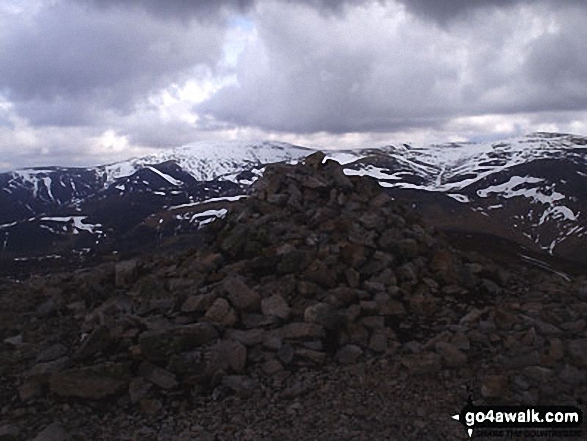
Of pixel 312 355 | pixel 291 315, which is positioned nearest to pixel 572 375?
pixel 312 355

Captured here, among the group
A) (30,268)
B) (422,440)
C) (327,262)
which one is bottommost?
(30,268)

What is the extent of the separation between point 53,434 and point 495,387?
8478 millimetres

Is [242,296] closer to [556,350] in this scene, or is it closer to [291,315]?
[291,315]

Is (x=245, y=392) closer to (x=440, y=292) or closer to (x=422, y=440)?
(x=422, y=440)

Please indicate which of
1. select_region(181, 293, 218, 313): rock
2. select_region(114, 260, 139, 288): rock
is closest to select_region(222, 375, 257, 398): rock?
select_region(181, 293, 218, 313): rock

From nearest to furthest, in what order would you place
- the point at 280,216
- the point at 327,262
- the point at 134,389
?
the point at 134,389 < the point at 327,262 < the point at 280,216

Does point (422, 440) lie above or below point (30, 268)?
above

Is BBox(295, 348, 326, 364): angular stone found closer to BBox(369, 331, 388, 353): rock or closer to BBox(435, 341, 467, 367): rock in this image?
BBox(369, 331, 388, 353): rock

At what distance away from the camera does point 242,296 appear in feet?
48.8

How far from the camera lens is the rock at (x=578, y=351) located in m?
12.1

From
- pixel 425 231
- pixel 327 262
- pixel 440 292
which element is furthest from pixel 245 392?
pixel 425 231

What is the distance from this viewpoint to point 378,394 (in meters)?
11.6

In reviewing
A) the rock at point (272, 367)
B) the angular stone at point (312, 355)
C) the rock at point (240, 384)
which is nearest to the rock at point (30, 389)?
the rock at point (240, 384)

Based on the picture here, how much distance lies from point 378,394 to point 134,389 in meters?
5.04
